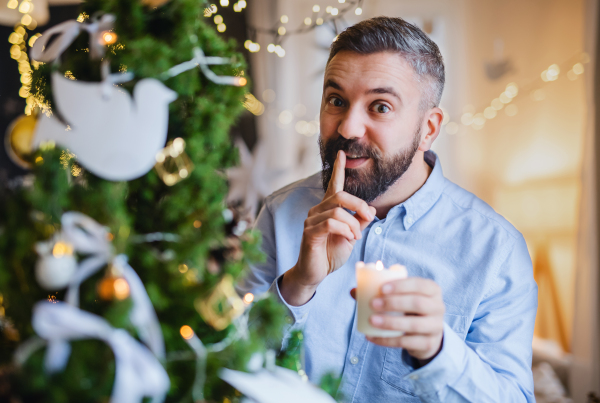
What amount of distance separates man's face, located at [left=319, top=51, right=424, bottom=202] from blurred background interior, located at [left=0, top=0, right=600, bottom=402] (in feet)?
3.11

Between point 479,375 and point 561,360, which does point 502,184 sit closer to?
point 561,360

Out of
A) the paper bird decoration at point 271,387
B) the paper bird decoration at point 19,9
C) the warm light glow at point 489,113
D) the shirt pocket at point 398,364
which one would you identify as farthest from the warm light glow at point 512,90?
the paper bird decoration at point 271,387

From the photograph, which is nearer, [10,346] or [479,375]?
[10,346]

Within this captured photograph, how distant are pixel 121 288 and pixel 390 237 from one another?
1013 mm

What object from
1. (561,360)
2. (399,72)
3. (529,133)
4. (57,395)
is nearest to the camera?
(57,395)

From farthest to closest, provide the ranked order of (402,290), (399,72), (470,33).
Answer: (470,33) < (399,72) < (402,290)

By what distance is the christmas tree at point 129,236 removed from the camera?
469 mm

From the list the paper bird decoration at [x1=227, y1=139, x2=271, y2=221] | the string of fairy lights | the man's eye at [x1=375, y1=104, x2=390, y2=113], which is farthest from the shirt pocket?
the string of fairy lights

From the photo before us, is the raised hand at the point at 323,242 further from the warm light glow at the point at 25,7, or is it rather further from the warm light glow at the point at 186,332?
the warm light glow at the point at 25,7

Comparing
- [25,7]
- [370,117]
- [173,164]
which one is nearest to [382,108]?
[370,117]

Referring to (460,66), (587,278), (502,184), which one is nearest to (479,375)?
(587,278)

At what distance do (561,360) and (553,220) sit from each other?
33.0 inches

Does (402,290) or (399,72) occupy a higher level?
(399,72)

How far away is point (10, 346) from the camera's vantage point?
552 millimetres
